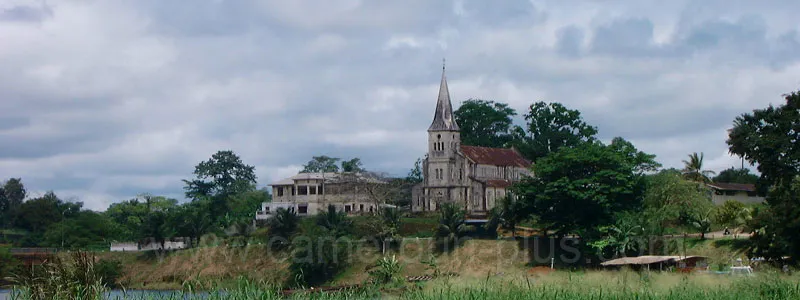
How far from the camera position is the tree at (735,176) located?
94250 millimetres

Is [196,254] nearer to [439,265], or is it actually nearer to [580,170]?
[439,265]

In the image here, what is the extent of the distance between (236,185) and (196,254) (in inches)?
1306

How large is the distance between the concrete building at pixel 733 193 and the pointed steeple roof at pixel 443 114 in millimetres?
20562

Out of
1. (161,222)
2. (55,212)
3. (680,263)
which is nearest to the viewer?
(680,263)

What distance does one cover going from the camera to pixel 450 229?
67.1 meters

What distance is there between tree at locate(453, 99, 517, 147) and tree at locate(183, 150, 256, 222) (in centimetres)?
2109

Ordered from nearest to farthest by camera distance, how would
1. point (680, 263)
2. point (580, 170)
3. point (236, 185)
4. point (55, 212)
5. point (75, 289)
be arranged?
point (75, 289)
point (680, 263)
point (580, 170)
point (55, 212)
point (236, 185)

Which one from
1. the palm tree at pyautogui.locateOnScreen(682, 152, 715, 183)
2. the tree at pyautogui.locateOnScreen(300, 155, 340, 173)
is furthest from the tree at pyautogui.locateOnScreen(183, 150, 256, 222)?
the palm tree at pyautogui.locateOnScreen(682, 152, 715, 183)

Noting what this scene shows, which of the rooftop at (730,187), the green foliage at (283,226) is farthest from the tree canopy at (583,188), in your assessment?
the rooftop at (730,187)

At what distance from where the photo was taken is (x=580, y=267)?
198 feet

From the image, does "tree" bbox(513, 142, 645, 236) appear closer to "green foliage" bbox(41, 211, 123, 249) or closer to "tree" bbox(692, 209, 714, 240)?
"tree" bbox(692, 209, 714, 240)

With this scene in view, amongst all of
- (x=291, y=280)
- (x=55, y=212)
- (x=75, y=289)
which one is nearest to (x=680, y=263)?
(x=291, y=280)

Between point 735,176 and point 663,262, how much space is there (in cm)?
4510

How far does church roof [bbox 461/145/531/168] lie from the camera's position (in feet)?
291
